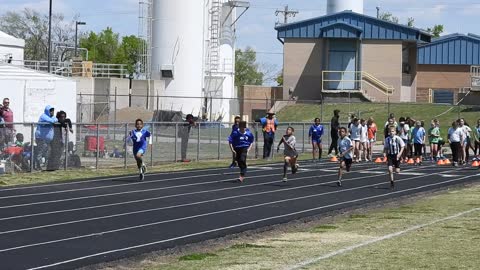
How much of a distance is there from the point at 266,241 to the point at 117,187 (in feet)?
31.3

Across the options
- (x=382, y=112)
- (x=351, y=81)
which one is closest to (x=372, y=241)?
(x=382, y=112)

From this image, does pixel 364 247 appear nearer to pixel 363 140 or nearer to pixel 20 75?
pixel 363 140

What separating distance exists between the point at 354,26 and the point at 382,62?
3225 mm

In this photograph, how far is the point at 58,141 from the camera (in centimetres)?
2900

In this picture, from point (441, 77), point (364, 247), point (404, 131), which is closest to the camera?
point (364, 247)

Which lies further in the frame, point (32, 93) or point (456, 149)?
point (456, 149)

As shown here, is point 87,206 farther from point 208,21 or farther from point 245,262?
point 208,21

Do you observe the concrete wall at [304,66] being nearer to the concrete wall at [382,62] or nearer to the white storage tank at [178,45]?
the concrete wall at [382,62]

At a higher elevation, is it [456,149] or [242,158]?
[456,149]

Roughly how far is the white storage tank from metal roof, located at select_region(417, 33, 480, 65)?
2215cm

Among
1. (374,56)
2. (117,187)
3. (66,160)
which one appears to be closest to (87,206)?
(117,187)

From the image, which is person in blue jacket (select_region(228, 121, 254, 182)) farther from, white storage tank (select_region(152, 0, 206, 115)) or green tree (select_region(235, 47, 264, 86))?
green tree (select_region(235, 47, 264, 86))

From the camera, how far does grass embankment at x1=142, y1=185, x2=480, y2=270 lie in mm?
13156

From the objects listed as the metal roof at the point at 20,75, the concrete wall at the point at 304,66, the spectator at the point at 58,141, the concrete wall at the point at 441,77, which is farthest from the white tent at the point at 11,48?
the concrete wall at the point at 441,77
